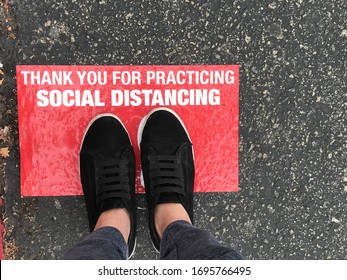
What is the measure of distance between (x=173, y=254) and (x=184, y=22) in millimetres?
923

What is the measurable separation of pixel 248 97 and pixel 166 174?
1.56 ft

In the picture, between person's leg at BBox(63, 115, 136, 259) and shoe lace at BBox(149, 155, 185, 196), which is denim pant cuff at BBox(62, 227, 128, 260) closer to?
person's leg at BBox(63, 115, 136, 259)

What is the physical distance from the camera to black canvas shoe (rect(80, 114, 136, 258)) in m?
1.71

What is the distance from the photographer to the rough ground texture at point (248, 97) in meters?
1.70

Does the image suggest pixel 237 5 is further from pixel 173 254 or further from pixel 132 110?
pixel 173 254

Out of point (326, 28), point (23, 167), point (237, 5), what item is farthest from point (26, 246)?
point (326, 28)

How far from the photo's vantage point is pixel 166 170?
5.79 ft

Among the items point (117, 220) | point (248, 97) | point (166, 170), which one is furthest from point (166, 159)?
point (248, 97)

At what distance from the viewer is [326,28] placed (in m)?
1.74

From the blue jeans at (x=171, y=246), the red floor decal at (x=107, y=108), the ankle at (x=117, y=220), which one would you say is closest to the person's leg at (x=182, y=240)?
the blue jeans at (x=171, y=246)

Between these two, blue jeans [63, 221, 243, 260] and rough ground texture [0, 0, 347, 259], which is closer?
blue jeans [63, 221, 243, 260]

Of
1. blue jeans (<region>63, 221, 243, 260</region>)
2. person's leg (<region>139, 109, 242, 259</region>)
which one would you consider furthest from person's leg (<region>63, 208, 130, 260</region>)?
person's leg (<region>139, 109, 242, 259</region>)

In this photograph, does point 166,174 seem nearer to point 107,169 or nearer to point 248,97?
point 107,169

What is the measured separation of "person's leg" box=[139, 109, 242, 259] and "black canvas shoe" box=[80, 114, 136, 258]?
74 millimetres
